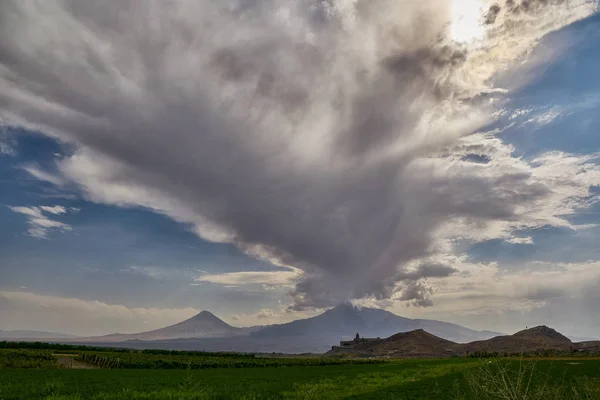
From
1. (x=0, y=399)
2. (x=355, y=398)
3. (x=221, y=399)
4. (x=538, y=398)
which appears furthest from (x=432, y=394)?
(x=0, y=399)

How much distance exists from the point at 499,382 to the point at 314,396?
1296 inches

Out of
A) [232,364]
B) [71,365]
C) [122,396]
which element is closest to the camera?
[122,396]

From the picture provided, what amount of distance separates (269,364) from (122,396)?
99.8m

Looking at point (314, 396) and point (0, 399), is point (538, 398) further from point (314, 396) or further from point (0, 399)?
point (0, 399)

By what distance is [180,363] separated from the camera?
102188mm

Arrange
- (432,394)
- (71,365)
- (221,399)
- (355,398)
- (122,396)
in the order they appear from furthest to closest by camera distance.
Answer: (71,365) < (432,394) < (355,398) < (221,399) < (122,396)

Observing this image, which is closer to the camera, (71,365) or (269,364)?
(71,365)

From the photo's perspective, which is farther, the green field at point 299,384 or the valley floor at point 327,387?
the green field at point 299,384

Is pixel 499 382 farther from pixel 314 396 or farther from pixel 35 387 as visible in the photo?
pixel 35 387

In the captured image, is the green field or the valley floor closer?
the valley floor

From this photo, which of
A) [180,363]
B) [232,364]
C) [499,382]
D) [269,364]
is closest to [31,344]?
[180,363]

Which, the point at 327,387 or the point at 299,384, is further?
the point at 299,384

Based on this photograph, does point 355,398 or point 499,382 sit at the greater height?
point 499,382

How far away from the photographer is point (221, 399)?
30562 millimetres
